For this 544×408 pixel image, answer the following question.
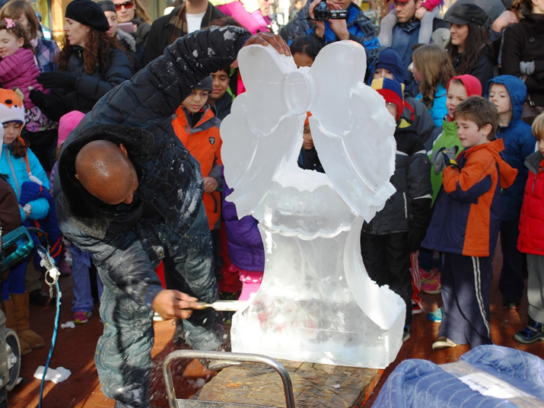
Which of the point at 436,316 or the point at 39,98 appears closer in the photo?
the point at 436,316

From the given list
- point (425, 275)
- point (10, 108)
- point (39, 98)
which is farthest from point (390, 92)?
point (39, 98)

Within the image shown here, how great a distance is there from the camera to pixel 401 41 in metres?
5.71

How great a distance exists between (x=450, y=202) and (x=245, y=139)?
1.79 m

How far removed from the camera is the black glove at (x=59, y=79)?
4.77m

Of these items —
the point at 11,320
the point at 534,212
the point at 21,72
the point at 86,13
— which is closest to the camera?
the point at 534,212

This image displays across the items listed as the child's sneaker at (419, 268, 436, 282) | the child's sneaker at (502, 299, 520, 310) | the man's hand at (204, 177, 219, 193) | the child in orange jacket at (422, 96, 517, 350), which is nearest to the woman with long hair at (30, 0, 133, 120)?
the man's hand at (204, 177, 219, 193)

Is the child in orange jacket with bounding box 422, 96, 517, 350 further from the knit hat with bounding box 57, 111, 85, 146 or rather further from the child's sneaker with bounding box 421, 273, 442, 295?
the knit hat with bounding box 57, 111, 85, 146

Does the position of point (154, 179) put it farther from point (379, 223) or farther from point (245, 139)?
point (379, 223)

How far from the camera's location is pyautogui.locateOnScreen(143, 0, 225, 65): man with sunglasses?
4.81 metres

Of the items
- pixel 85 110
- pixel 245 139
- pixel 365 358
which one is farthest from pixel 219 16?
pixel 365 358

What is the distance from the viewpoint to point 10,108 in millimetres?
4176

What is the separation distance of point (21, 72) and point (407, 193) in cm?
360

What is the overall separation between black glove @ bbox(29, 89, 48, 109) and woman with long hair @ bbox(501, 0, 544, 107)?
3974 mm

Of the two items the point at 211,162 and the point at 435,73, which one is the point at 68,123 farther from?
the point at 435,73
